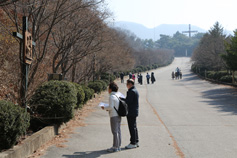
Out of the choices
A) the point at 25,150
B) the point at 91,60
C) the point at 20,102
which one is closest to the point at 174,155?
the point at 25,150

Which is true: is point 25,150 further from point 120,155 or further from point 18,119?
point 120,155

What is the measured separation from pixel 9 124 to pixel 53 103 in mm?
2929

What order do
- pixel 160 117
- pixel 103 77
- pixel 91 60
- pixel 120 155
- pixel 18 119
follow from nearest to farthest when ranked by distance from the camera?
pixel 18 119 < pixel 120 155 < pixel 160 117 < pixel 91 60 < pixel 103 77

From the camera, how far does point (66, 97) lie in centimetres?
911

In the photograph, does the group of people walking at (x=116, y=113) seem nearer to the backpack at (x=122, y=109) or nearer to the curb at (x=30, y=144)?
the backpack at (x=122, y=109)

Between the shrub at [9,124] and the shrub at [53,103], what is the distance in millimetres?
2294

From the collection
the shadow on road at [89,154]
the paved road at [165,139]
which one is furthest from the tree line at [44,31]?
the shadow on road at [89,154]

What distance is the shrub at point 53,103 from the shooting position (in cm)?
867

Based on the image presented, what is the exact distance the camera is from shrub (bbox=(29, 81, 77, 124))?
8.67m

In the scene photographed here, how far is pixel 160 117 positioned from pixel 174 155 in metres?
6.27

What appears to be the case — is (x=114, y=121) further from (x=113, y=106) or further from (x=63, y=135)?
(x=63, y=135)

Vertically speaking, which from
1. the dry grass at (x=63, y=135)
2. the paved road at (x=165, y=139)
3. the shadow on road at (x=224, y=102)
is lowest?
the shadow on road at (x=224, y=102)

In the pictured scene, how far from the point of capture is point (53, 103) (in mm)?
8719

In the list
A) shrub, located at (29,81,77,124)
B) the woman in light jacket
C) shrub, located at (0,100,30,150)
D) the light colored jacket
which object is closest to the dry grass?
shrub, located at (29,81,77,124)
